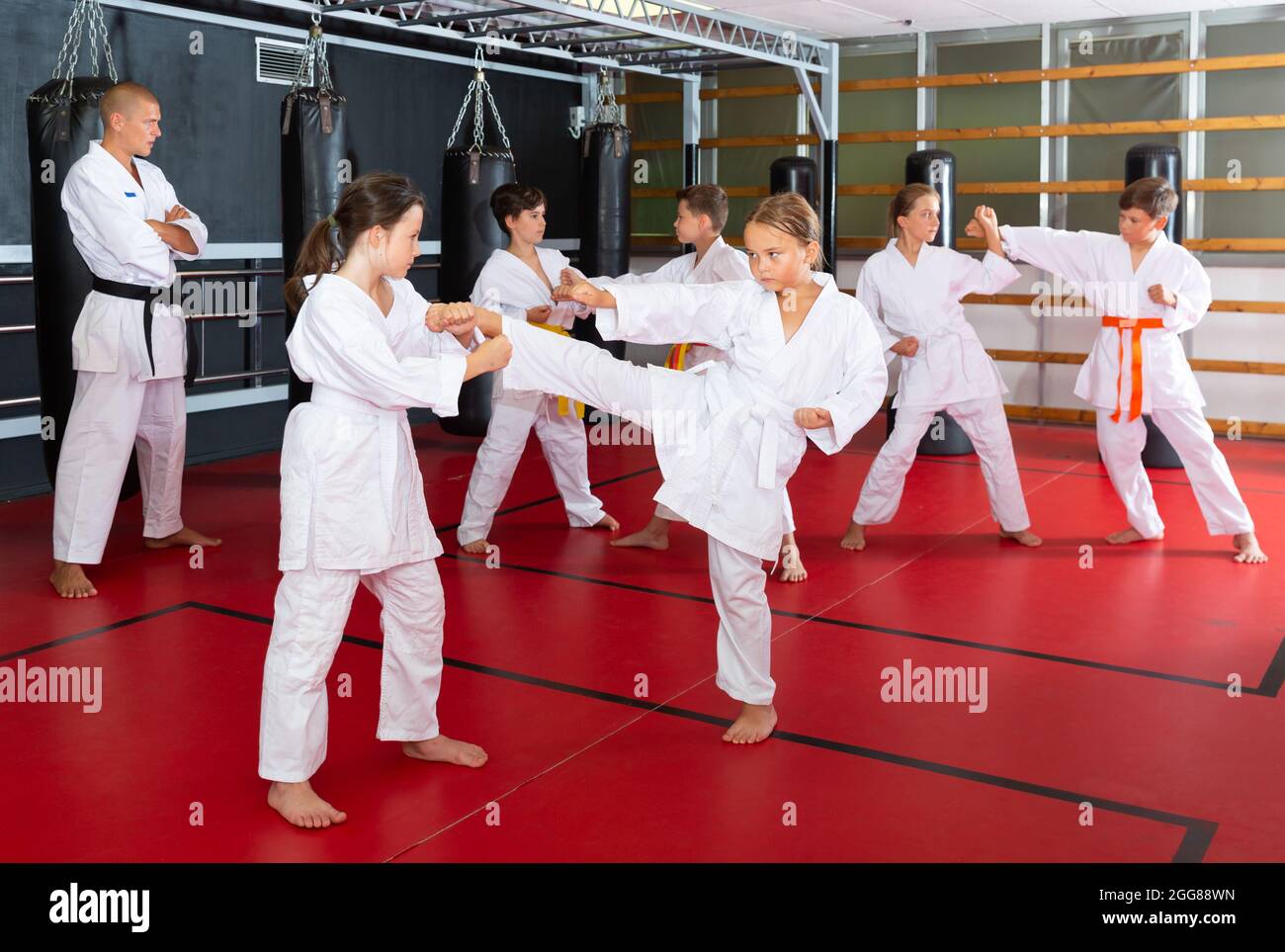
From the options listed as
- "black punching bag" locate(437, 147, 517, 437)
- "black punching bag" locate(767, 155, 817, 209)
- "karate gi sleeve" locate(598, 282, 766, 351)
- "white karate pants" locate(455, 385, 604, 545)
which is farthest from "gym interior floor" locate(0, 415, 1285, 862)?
"black punching bag" locate(767, 155, 817, 209)

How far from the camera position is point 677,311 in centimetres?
302

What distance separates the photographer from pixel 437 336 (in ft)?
9.91

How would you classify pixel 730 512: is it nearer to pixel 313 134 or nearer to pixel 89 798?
pixel 89 798

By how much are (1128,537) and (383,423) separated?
11.2 feet

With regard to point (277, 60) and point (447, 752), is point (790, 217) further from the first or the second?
point (277, 60)

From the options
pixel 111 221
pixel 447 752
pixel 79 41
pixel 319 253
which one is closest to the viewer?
pixel 319 253

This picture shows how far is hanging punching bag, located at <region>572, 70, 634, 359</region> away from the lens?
712cm

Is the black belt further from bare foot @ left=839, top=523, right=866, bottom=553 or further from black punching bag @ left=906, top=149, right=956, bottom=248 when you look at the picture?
black punching bag @ left=906, top=149, right=956, bottom=248

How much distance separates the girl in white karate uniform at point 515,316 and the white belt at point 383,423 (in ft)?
6.83

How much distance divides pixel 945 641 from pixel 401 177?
2.13 metres

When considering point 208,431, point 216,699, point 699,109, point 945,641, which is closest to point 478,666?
point 216,699

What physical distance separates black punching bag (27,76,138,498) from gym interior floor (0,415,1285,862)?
658 mm

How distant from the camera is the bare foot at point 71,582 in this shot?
425cm

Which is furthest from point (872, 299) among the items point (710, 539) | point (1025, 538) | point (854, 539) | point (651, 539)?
point (710, 539)
